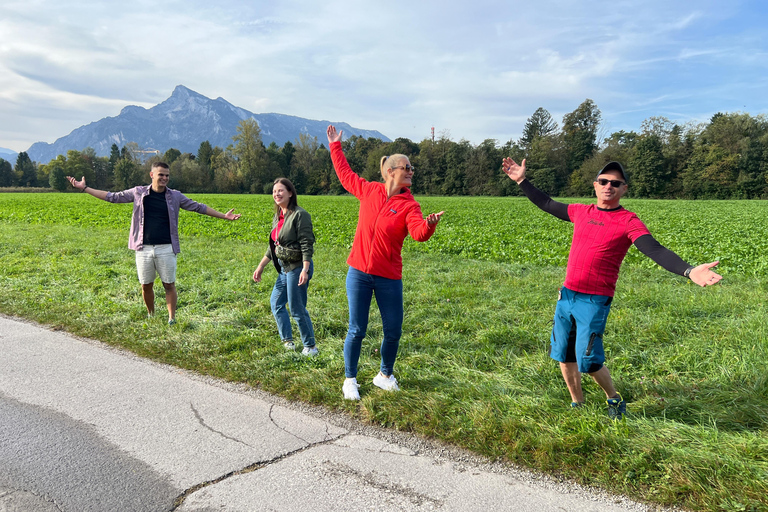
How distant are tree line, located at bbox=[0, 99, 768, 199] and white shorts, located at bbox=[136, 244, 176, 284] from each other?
6408cm

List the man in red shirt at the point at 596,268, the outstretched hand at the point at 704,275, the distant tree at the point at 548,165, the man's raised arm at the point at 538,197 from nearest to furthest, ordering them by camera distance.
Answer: the outstretched hand at the point at 704,275, the man in red shirt at the point at 596,268, the man's raised arm at the point at 538,197, the distant tree at the point at 548,165

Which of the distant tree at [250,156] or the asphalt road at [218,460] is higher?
the distant tree at [250,156]

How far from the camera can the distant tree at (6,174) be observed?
94125 mm

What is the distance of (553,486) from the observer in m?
2.74

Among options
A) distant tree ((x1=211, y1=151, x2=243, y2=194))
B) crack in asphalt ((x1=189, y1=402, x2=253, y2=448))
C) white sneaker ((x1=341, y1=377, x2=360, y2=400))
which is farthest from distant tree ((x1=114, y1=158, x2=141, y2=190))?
white sneaker ((x1=341, y1=377, x2=360, y2=400))

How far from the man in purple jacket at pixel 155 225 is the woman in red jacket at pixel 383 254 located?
2.71 metres

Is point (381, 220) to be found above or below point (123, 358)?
above

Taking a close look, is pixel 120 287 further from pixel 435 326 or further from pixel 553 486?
pixel 553 486

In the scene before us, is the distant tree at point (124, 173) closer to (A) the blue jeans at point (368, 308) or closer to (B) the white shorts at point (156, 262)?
(B) the white shorts at point (156, 262)

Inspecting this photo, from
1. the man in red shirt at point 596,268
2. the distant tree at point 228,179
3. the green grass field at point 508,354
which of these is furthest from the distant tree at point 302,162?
the man in red shirt at point 596,268

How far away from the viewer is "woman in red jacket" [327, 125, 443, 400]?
3.62m

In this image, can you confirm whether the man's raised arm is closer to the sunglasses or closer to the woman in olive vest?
the sunglasses

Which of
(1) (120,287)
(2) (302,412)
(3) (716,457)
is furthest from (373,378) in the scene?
(1) (120,287)

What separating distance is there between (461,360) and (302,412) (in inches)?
69.4
